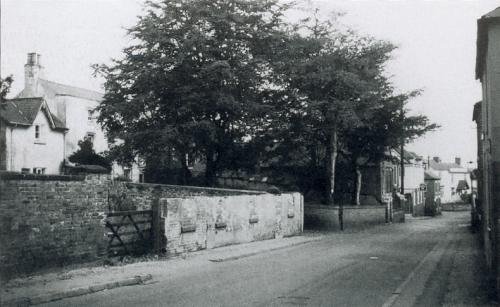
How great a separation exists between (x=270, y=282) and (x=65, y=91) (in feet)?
124

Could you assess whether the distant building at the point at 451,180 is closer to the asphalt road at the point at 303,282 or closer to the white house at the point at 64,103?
the white house at the point at 64,103

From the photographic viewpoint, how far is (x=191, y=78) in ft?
100

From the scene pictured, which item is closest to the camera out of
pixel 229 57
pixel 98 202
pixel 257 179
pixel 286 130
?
pixel 98 202

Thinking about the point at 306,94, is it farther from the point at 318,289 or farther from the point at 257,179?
the point at 318,289

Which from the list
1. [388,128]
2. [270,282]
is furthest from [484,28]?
Answer: [388,128]

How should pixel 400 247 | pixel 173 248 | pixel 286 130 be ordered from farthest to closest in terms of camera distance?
pixel 286 130 < pixel 400 247 < pixel 173 248

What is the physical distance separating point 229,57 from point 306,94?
5.32m

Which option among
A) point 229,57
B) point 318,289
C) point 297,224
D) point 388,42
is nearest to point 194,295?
point 318,289

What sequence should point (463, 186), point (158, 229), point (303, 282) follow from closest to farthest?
point (303, 282) < point (158, 229) < point (463, 186)

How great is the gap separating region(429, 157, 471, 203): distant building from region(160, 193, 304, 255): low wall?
259 feet

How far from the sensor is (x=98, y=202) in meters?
14.1

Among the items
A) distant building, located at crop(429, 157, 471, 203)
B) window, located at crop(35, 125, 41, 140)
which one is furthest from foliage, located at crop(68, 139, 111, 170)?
distant building, located at crop(429, 157, 471, 203)

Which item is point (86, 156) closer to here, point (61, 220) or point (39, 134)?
point (39, 134)

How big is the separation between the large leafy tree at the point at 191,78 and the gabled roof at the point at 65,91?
13206 millimetres
